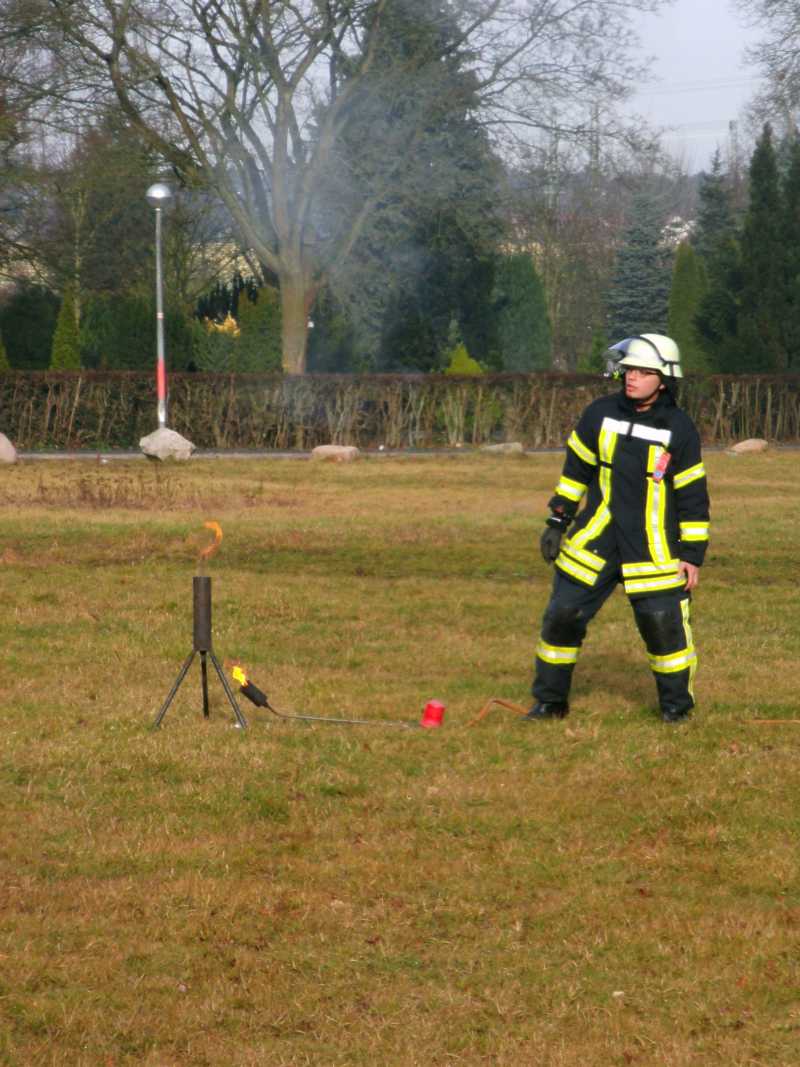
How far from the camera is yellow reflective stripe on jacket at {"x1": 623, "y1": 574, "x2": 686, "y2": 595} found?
7086 millimetres

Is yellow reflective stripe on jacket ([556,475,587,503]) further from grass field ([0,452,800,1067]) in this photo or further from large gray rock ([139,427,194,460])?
large gray rock ([139,427,194,460])

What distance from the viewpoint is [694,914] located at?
4832mm

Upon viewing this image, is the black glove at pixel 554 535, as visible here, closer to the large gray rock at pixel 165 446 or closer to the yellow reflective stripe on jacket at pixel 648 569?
the yellow reflective stripe on jacket at pixel 648 569

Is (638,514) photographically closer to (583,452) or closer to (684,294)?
(583,452)

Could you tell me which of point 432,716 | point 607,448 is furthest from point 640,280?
point 432,716

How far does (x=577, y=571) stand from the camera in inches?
282

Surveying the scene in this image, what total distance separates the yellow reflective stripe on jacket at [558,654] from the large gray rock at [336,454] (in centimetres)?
1812

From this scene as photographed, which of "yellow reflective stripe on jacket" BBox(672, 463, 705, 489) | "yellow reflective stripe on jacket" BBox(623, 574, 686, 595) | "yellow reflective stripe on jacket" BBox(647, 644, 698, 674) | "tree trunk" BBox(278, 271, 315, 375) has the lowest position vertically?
"yellow reflective stripe on jacket" BBox(647, 644, 698, 674)

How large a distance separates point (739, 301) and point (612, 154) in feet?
21.4

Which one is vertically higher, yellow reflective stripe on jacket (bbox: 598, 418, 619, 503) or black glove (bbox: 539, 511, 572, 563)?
yellow reflective stripe on jacket (bbox: 598, 418, 619, 503)

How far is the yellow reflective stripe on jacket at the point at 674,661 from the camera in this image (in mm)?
7219

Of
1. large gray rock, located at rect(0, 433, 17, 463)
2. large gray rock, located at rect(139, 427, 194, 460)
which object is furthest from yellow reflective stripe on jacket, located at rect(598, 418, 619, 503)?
large gray rock, located at rect(139, 427, 194, 460)

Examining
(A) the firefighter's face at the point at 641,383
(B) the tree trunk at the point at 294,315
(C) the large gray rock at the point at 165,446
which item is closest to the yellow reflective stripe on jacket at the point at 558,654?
(A) the firefighter's face at the point at 641,383

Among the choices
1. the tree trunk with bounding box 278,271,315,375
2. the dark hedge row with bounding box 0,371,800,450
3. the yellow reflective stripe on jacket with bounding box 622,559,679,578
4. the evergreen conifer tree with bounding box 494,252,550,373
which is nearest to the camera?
the yellow reflective stripe on jacket with bounding box 622,559,679,578
